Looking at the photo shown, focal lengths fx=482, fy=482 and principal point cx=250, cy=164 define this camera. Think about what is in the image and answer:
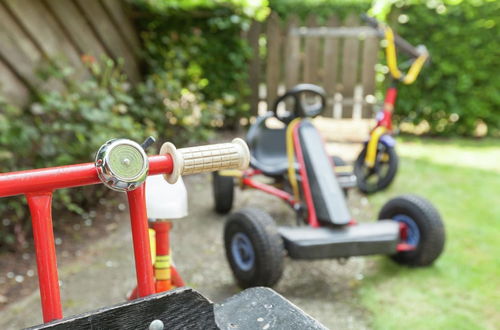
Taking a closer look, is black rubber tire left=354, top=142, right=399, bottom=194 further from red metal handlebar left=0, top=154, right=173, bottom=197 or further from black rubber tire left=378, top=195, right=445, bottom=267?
red metal handlebar left=0, top=154, right=173, bottom=197

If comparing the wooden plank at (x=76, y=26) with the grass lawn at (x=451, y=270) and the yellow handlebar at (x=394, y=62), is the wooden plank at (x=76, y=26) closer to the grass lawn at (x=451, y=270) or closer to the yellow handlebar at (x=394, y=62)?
the yellow handlebar at (x=394, y=62)

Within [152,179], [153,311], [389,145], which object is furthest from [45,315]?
[389,145]

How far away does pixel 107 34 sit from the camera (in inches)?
171

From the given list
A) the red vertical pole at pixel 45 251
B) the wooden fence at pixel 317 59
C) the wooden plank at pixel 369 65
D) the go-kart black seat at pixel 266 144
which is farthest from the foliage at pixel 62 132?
the wooden plank at pixel 369 65

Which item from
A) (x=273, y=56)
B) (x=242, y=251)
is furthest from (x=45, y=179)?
(x=273, y=56)

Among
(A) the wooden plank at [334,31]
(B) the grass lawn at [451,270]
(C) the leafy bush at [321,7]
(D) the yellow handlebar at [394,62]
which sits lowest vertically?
(B) the grass lawn at [451,270]

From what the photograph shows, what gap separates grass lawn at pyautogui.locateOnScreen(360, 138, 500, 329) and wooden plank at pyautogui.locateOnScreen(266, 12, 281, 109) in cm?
202

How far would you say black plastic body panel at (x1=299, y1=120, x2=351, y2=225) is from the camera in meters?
2.55

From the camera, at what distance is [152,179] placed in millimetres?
1653

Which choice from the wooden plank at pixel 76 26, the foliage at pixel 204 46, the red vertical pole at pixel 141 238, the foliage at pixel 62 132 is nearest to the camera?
the red vertical pole at pixel 141 238

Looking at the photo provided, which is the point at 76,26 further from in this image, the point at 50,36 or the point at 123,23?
the point at 123,23

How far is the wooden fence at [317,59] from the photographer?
586cm

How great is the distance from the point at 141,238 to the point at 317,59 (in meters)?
5.30

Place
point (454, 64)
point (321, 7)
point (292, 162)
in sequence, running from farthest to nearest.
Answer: point (321, 7)
point (454, 64)
point (292, 162)
